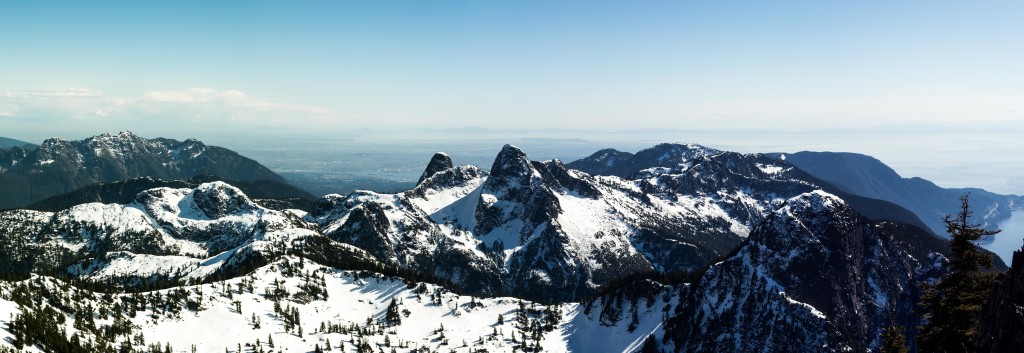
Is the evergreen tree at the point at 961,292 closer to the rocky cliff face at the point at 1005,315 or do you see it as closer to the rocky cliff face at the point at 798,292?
the rocky cliff face at the point at 1005,315

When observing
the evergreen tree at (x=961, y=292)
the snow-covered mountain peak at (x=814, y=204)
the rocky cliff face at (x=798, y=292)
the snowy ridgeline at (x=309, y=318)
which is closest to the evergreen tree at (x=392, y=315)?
the snowy ridgeline at (x=309, y=318)

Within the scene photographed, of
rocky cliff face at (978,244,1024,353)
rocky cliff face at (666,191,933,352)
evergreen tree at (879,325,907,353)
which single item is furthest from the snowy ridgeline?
rocky cliff face at (978,244,1024,353)

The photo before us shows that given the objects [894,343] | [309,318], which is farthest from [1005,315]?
[309,318]

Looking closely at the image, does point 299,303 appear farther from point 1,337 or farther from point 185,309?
point 1,337

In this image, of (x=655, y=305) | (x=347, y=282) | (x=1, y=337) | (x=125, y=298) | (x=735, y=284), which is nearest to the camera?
(x=1, y=337)

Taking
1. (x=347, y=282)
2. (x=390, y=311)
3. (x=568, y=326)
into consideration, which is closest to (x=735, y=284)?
(x=568, y=326)

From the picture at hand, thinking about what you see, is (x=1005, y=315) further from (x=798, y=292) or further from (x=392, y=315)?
(x=392, y=315)
